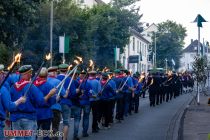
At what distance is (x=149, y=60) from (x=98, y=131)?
241 ft

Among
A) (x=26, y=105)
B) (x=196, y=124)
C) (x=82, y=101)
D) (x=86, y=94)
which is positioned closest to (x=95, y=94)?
(x=86, y=94)

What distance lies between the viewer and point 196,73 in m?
27.1

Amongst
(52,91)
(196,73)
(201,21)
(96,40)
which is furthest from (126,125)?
(96,40)

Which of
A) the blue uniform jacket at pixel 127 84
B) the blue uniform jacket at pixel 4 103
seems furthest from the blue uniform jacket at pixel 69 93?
the blue uniform jacket at pixel 127 84

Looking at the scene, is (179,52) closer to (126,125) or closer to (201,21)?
(201,21)

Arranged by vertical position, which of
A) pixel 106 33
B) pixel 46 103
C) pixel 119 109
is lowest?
pixel 119 109

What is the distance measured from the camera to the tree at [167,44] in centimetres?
8944

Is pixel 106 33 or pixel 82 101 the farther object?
pixel 106 33

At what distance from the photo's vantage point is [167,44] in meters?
90.8

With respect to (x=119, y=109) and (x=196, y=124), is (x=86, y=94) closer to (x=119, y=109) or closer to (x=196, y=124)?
(x=119, y=109)

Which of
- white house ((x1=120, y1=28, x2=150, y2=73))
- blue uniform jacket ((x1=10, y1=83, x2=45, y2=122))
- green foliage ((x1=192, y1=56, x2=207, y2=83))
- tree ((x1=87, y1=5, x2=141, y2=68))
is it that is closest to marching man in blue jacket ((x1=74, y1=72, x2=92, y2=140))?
blue uniform jacket ((x1=10, y1=83, x2=45, y2=122))

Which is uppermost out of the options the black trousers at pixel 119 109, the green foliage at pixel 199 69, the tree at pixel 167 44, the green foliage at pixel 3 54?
the tree at pixel 167 44

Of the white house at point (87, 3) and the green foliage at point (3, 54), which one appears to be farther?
the white house at point (87, 3)

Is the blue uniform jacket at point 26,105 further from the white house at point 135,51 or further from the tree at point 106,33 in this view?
the white house at point 135,51
